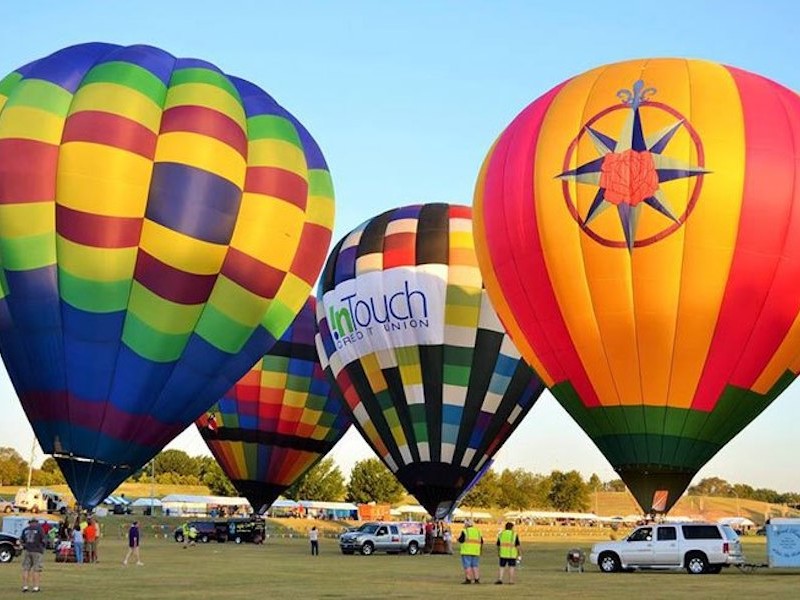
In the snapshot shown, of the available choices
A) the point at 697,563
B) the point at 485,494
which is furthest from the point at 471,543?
the point at 485,494

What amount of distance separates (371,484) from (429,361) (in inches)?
3240

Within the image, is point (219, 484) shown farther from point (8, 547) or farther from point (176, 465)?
point (8, 547)

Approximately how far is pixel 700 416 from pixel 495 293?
6.40 meters

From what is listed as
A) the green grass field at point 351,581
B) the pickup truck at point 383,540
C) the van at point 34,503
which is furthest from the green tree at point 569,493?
the green grass field at point 351,581

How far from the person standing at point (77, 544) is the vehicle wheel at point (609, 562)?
13.1 meters

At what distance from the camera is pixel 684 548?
2733cm

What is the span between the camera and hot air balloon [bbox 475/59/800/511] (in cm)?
2548

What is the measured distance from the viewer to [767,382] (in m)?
26.4

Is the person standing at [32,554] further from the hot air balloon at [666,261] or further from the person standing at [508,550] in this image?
the hot air balloon at [666,261]

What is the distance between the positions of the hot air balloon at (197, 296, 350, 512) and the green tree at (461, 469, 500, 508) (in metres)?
84.4

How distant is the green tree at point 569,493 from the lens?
147375 mm

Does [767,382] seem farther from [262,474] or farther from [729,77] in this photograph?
[262,474]

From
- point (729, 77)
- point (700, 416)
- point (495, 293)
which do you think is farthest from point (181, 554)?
point (729, 77)

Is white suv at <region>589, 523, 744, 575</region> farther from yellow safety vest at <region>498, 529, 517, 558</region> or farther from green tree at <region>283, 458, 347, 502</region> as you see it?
green tree at <region>283, 458, 347, 502</region>
